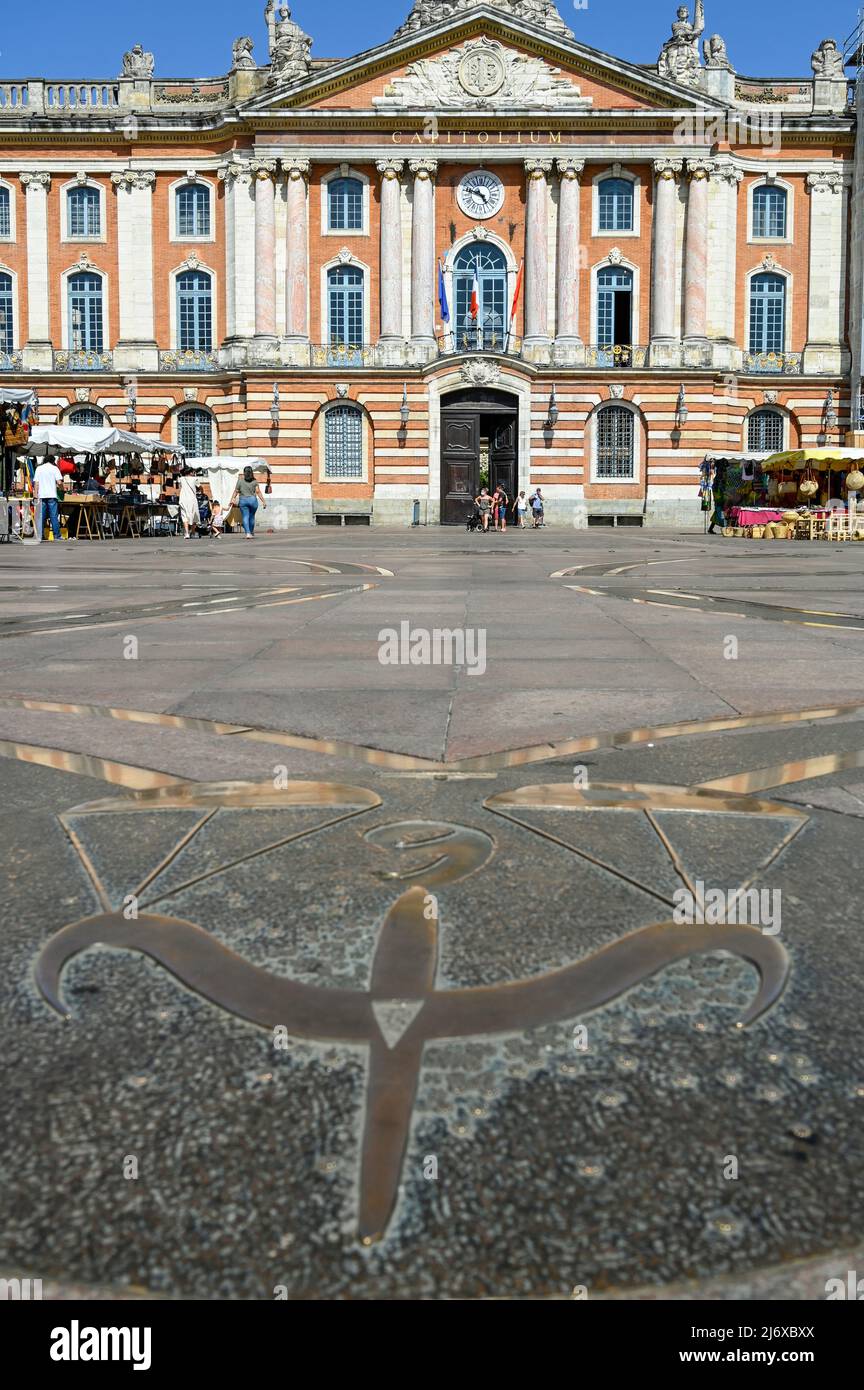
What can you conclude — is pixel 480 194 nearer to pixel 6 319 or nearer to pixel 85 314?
pixel 85 314

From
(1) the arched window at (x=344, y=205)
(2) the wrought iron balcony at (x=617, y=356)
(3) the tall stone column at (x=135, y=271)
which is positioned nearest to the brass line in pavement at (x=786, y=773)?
(2) the wrought iron balcony at (x=617, y=356)

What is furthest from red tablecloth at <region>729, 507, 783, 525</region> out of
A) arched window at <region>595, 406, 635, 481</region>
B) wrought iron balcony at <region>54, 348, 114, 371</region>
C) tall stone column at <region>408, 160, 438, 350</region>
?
wrought iron balcony at <region>54, 348, 114, 371</region>

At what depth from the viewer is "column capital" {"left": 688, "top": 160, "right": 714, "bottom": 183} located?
45.3 m

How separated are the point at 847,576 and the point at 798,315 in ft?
113

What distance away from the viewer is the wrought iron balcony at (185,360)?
158 feet

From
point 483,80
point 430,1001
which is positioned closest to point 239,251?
point 483,80

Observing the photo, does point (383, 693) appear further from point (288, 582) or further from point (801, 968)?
point (288, 582)

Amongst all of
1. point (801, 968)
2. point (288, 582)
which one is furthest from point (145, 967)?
point (288, 582)

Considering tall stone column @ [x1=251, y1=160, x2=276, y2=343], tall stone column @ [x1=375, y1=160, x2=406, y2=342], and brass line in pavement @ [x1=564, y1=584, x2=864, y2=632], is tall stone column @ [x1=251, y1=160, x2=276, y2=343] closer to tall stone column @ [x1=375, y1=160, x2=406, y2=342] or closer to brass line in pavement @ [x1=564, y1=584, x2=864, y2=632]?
tall stone column @ [x1=375, y1=160, x2=406, y2=342]

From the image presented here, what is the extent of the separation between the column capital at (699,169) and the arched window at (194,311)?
18.7 metres

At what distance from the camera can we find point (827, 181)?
155ft

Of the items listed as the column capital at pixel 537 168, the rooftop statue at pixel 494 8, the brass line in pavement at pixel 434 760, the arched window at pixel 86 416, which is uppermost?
the rooftop statue at pixel 494 8

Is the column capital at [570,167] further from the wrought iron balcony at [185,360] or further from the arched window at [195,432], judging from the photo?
the arched window at [195,432]

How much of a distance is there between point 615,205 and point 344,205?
33.5ft
